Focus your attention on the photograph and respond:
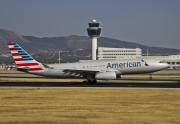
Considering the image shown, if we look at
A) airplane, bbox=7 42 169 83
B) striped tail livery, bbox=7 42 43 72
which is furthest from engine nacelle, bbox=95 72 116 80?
striped tail livery, bbox=7 42 43 72

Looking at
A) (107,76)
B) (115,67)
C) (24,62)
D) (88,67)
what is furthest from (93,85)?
(24,62)

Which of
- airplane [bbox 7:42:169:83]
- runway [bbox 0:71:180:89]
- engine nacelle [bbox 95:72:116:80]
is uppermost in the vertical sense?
airplane [bbox 7:42:169:83]

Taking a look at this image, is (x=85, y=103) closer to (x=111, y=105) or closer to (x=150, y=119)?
(x=111, y=105)

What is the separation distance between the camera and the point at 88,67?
2327 inches

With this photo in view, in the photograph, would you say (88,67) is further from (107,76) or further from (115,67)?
(107,76)

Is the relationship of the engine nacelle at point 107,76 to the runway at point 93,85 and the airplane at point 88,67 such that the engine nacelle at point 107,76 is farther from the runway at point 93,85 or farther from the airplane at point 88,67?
the runway at point 93,85

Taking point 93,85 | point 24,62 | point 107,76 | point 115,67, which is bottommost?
point 93,85

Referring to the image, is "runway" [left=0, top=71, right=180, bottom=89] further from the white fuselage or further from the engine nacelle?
the white fuselage

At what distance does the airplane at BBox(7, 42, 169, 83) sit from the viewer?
56562 mm

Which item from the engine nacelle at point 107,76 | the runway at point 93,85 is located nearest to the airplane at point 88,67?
the engine nacelle at point 107,76

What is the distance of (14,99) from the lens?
3512 centimetres

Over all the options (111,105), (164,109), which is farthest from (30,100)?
(164,109)

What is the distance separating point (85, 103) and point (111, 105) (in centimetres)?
258

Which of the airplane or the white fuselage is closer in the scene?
the airplane
